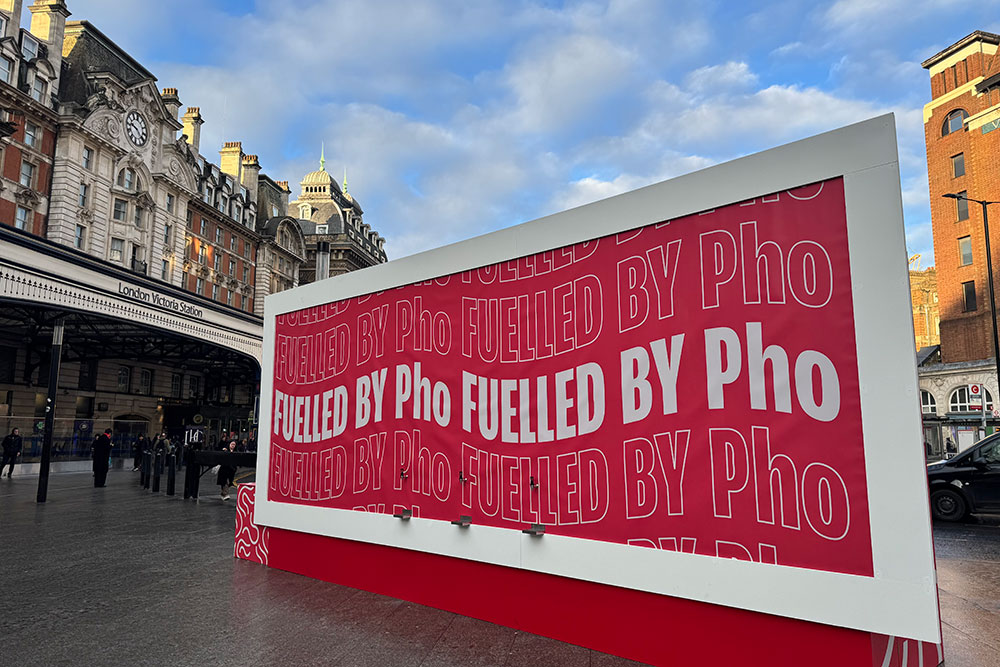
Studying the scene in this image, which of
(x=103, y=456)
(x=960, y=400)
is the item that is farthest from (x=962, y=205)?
(x=103, y=456)

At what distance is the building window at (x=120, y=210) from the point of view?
32000mm

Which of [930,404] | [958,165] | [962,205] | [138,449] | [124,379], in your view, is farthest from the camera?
[930,404]

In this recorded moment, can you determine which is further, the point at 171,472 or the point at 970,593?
the point at 171,472

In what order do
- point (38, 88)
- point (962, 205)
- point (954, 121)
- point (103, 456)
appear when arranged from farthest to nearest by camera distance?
point (954, 121), point (962, 205), point (38, 88), point (103, 456)

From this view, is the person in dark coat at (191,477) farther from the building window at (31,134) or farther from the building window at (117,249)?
the building window at (117,249)

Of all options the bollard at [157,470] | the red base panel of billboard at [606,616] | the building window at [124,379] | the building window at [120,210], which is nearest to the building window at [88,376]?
the building window at [124,379]

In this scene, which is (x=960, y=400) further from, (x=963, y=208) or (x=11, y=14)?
(x=11, y=14)

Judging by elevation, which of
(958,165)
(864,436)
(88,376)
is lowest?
(864,436)

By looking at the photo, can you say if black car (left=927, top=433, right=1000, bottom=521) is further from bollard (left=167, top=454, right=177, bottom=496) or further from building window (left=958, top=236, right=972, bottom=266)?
building window (left=958, top=236, right=972, bottom=266)

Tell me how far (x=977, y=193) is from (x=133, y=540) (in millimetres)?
41088

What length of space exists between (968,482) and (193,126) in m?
44.9

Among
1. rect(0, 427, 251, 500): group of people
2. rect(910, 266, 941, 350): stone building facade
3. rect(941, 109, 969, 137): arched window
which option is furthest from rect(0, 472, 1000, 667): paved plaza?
rect(910, 266, 941, 350): stone building facade

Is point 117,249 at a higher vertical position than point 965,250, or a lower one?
lower

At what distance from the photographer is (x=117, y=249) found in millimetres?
32156
